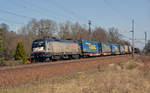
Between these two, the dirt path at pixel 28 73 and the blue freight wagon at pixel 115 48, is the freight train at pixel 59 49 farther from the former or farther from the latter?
the blue freight wagon at pixel 115 48

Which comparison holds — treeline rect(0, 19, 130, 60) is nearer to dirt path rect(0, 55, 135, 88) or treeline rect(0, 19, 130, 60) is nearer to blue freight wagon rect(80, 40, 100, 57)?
blue freight wagon rect(80, 40, 100, 57)

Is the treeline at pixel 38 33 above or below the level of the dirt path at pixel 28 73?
above

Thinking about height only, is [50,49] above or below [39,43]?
below

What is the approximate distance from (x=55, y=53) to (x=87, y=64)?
19.0ft

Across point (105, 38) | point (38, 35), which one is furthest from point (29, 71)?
point (105, 38)

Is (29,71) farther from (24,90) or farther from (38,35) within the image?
(38,35)

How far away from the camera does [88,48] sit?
35.8 metres

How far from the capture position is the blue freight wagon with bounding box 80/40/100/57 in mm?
34031

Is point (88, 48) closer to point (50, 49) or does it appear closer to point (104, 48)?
point (104, 48)

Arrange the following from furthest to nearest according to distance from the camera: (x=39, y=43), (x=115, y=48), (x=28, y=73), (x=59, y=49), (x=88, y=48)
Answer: (x=115, y=48) < (x=88, y=48) < (x=59, y=49) < (x=39, y=43) < (x=28, y=73)

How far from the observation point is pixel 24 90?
9.59 metres

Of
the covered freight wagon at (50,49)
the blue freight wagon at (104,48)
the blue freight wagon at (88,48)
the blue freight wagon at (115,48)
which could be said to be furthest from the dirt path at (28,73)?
the blue freight wagon at (115,48)

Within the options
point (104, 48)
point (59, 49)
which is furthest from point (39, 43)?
point (104, 48)

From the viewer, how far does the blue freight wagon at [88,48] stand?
34031 mm
